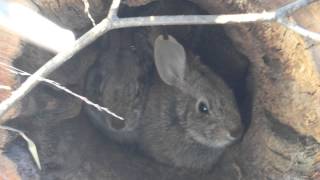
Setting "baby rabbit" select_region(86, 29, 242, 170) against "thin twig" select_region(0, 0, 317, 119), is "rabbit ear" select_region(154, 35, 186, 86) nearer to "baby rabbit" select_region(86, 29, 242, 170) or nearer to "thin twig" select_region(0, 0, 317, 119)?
"baby rabbit" select_region(86, 29, 242, 170)

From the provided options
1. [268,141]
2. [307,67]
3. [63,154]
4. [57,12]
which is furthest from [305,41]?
[63,154]

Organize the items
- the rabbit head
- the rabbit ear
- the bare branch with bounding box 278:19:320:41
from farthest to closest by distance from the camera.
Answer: the rabbit head
the rabbit ear
the bare branch with bounding box 278:19:320:41

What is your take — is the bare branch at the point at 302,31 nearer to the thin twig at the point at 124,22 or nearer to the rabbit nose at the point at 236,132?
the thin twig at the point at 124,22

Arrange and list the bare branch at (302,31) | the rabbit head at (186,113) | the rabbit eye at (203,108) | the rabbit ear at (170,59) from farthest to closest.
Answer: the rabbit eye at (203,108) → the rabbit head at (186,113) → the rabbit ear at (170,59) → the bare branch at (302,31)

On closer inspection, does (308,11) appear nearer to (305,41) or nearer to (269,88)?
(305,41)

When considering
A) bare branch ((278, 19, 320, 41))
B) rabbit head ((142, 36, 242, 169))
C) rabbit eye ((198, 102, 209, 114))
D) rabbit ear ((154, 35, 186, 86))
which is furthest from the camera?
rabbit eye ((198, 102, 209, 114))

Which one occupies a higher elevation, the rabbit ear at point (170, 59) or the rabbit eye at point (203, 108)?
the rabbit ear at point (170, 59)

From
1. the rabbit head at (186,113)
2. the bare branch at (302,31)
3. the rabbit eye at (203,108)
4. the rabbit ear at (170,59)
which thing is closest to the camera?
the bare branch at (302,31)

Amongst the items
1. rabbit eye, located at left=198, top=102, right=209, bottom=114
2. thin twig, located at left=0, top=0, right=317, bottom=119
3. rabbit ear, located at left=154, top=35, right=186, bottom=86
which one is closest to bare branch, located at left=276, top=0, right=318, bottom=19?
thin twig, located at left=0, top=0, right=317, bottom=119

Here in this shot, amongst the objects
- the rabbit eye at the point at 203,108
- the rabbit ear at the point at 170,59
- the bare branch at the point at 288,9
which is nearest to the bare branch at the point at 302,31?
the bare branch at the point at 288,9
